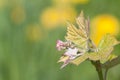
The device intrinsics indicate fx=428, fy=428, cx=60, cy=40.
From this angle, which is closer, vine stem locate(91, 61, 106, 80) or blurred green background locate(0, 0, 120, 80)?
vine stem locate(91, 61, 106, 80)

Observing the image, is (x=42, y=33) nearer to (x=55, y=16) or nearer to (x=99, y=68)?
(x=55, y=16)

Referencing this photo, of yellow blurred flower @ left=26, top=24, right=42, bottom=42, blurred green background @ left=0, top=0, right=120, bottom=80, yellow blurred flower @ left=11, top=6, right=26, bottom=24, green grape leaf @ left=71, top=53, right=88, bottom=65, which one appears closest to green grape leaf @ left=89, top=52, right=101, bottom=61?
green grape leaf @ left=71, top=53, right=88, bottom=65

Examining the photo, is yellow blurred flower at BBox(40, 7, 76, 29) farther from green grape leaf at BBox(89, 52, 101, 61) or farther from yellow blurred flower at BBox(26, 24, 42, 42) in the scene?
green grape leaf at BBox(89, 52, 101, 61)

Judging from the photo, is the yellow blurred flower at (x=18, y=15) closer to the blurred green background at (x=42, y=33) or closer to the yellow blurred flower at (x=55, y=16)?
the blurred green background at (x=42, y=33)

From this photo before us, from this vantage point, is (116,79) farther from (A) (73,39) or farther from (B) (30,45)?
(A) (73,39)

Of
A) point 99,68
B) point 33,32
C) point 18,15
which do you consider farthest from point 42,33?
point 99,68
